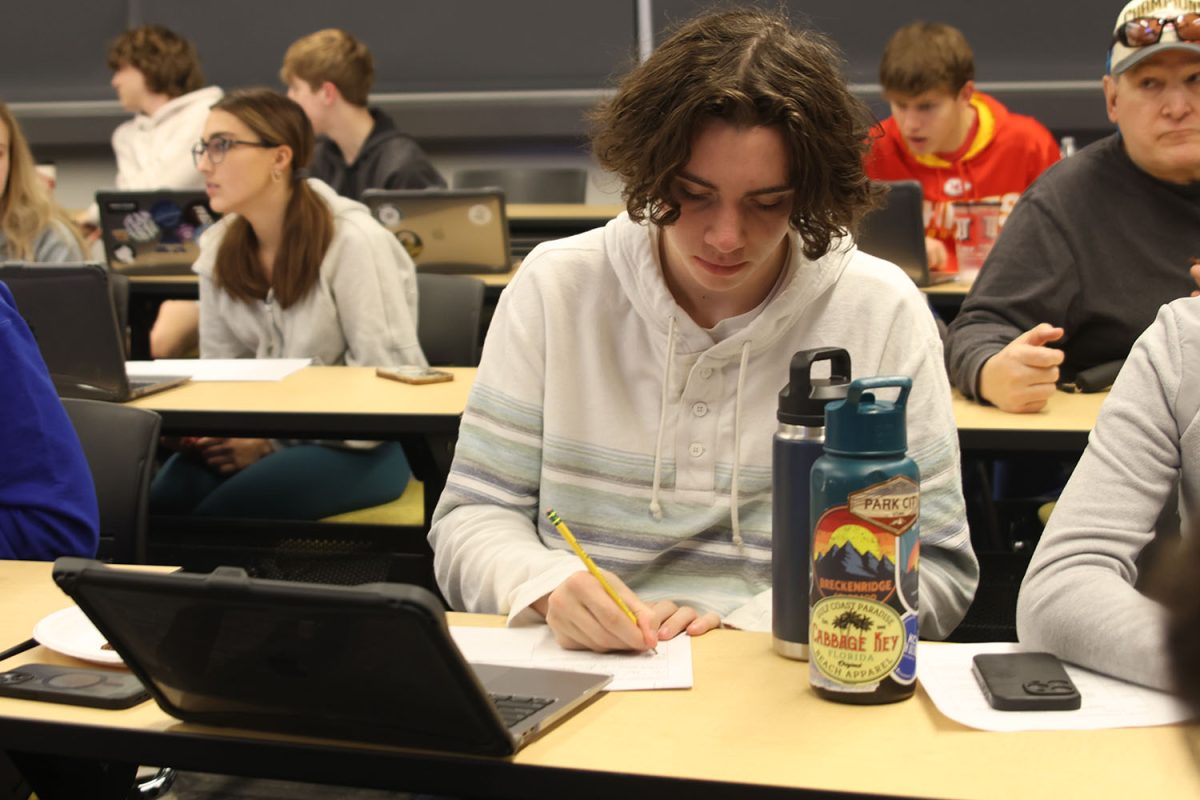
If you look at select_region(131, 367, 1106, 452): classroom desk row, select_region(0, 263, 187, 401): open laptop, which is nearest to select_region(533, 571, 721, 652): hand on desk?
select_region(131, 367, 1106, 452): classroom desk row

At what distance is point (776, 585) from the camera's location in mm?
1244

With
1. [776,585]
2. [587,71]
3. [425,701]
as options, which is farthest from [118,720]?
[587,71]

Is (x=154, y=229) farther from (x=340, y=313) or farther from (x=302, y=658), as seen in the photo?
(x=302, y=658)

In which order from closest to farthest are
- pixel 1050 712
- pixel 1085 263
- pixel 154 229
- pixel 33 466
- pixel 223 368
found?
1. pixel 1050 712
2. pixel 33 466
3. pixel 1085 263
4. pixel 223 368
5. pixel 154 229

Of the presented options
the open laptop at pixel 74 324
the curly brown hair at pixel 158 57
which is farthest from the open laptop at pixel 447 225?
the curly brown hair at pixel 158 57

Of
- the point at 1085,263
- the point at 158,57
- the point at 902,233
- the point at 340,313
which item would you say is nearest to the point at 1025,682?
the point at 1085,263

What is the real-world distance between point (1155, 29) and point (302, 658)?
1678 mm

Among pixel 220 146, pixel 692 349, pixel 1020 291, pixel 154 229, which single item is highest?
pixel 220 146

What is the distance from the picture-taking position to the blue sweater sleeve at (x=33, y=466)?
5.47 feet

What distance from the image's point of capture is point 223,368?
3031 millimetres

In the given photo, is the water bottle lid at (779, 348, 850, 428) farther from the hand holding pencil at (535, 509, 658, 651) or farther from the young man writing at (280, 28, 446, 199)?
the young man writing at (280, 28, 446, 199)

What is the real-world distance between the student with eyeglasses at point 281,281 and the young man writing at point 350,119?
1.71 m

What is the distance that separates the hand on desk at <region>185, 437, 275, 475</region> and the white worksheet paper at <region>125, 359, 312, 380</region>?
0.18 metres

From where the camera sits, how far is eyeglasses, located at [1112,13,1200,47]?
Result: 6.73 feet
